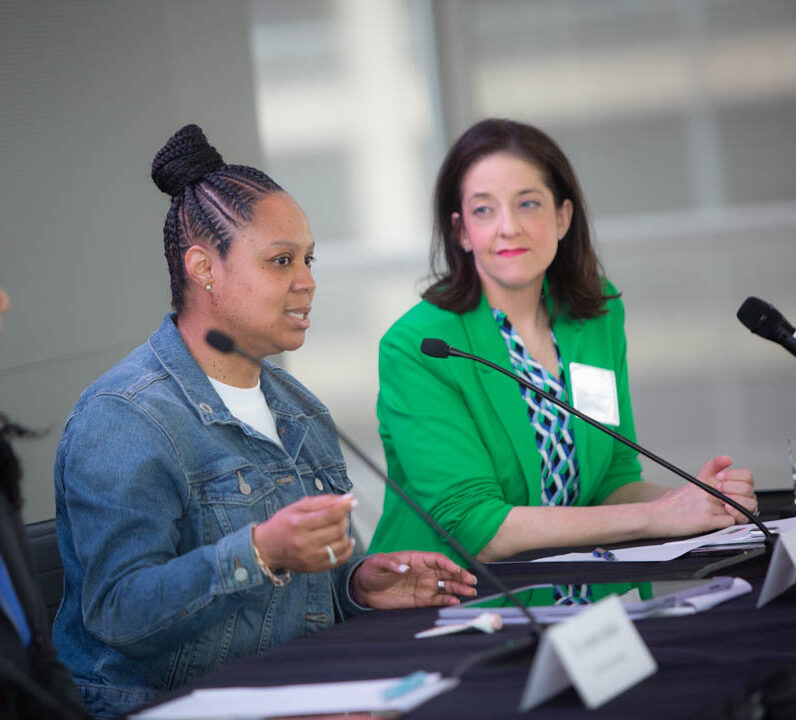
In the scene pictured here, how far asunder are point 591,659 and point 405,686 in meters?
0.21

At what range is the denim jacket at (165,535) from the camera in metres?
1.51

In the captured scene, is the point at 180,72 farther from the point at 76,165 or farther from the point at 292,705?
the point at 292,705

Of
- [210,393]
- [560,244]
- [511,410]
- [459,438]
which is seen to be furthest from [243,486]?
[560,244]

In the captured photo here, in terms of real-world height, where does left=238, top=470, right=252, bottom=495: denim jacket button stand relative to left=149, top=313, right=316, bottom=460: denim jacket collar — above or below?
below

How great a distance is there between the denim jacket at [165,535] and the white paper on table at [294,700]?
22 cm

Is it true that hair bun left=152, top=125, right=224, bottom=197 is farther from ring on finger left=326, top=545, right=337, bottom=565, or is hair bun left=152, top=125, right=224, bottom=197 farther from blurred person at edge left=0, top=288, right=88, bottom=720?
ring on finger left=326, top=545, right=337, bottom=565

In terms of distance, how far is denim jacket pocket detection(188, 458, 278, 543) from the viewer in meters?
1.68

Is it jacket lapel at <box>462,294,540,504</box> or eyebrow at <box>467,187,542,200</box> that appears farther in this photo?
eyebrow at <box>467,187,542,200</box>

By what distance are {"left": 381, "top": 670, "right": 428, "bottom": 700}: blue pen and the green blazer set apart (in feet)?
3.08

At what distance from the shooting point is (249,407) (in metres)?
1.86

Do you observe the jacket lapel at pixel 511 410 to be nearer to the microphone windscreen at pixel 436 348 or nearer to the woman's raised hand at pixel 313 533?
the microphone windscreen at pixel 436 348

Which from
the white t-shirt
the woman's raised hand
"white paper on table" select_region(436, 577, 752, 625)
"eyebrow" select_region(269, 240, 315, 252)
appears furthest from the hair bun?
"white paper on table" select_region(436, 577, 752, 625)

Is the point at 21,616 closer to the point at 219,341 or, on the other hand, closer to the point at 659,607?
the point at 219,341

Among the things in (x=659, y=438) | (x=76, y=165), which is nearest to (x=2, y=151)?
(x=76, y=165)
